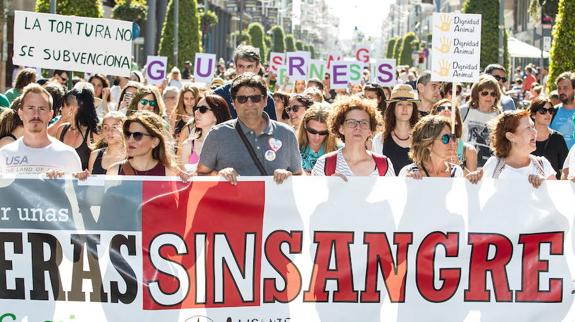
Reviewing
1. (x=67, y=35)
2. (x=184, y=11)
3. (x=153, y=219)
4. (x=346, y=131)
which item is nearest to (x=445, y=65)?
(x=67, y=35)

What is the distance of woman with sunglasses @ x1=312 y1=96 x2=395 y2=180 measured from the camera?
7004 mm

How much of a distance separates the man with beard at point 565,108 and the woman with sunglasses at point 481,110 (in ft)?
4.17

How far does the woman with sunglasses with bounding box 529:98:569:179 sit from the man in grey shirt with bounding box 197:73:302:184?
3.37m

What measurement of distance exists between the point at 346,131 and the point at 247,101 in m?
0.70

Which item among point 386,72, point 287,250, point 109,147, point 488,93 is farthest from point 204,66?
point 287,250

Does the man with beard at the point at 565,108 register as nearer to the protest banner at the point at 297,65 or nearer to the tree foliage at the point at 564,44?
the tree foliage at the point at 564,44

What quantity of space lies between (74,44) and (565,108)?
504 centimetres

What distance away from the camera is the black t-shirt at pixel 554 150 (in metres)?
9.48

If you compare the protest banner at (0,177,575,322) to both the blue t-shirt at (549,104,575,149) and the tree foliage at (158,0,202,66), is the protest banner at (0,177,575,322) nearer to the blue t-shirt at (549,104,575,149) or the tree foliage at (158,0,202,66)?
the blue t-shirt at (549,104,575,149)

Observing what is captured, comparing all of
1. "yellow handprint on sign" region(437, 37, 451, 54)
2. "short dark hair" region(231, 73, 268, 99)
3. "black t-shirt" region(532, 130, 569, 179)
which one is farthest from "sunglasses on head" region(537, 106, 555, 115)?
"short dark hair" region(231, 73, 268, 99)

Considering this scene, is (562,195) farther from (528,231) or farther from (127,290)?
(127,290)

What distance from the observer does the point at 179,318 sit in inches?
242

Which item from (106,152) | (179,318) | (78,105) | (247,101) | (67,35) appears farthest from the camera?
(67,35)

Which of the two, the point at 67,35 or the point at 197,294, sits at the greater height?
the point at 67,35
